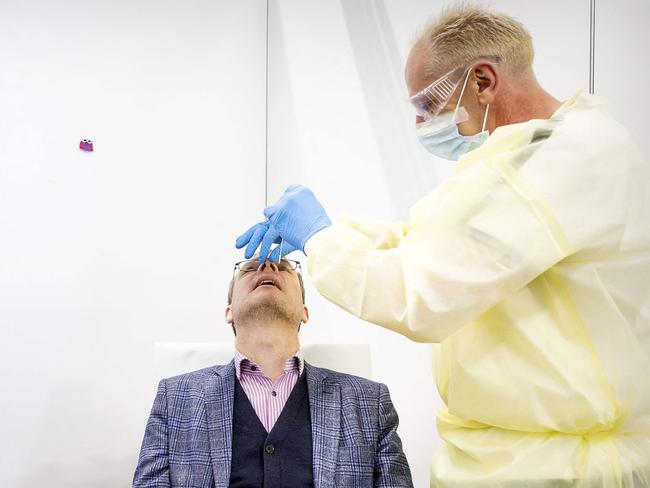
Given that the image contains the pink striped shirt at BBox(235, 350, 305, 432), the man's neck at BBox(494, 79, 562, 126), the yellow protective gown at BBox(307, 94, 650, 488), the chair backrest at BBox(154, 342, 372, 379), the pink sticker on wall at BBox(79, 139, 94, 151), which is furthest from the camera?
the pink sticker on wall at BBox(79, 139, 94, 151)

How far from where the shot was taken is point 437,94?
143 centimetres

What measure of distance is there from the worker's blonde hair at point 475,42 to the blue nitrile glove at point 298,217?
343 millimetres

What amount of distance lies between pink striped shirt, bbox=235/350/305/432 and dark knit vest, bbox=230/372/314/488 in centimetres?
4

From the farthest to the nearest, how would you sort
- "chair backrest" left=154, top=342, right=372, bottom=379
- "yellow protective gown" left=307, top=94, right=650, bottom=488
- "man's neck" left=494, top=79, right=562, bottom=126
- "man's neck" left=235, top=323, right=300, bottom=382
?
"chair backrest" left=154, top=342, right=372, bottom=379
"man's neck" left=235, top=323, right=300, bottom=382
"man's neck" left=494, top=79, right=562, bottom=126
"yellow protective gown" left=307, top=94, right=650, bottom=488

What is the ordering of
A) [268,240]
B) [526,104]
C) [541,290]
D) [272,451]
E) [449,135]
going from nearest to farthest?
[541,290] → [526,104] → [449,135] → [268,240] → [272,451]

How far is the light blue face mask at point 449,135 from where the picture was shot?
1.42 metres

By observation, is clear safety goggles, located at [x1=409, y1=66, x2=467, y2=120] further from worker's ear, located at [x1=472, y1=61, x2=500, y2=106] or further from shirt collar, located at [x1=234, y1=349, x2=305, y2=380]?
shirt collar, located at [x1=234, y1=349, x2=305, y2=380]

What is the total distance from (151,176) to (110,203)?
177mm

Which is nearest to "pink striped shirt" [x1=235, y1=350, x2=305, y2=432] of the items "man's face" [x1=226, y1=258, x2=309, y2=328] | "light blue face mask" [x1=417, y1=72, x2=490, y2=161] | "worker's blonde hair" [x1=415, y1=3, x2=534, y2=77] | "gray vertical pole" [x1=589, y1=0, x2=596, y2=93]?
"man's face" [x1=226, y1=258, x2=309, y2=328]

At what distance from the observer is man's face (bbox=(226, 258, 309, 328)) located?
2.10 meters

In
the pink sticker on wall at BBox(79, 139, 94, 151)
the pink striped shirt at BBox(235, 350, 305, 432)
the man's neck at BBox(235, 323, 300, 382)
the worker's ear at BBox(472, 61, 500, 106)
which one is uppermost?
the pink sticker on wall at BBox(79, 139, 94, 151)

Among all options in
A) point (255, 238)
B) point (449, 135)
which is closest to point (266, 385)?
point (255, 238)

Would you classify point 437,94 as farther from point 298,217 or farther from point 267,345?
point 267,345

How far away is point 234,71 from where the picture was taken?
111 inches
